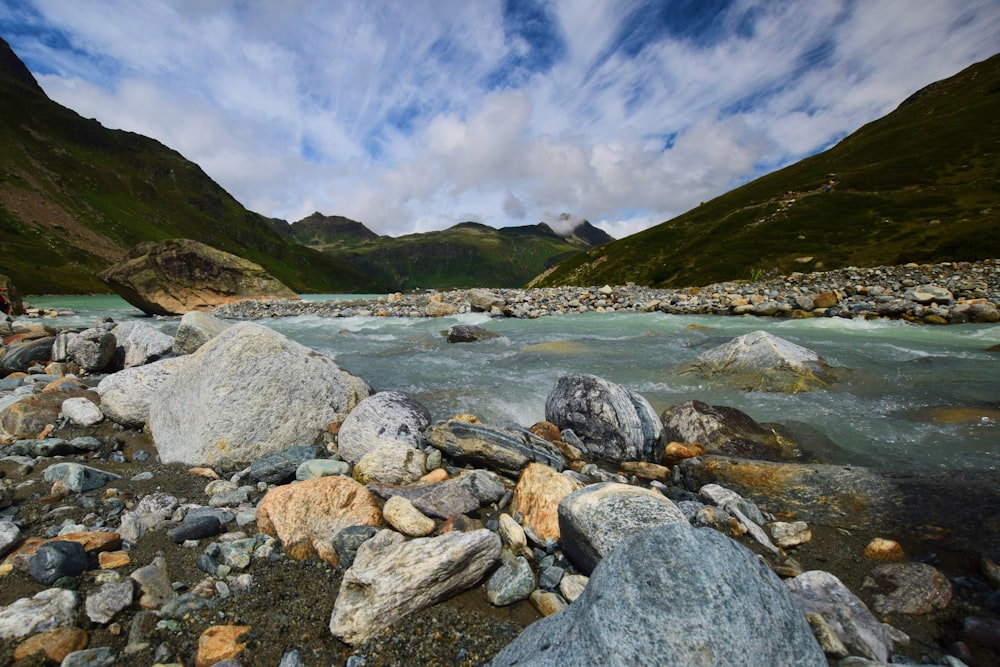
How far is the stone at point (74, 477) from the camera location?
4.92m

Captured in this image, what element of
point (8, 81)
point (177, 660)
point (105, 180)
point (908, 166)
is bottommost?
point (177, 660)

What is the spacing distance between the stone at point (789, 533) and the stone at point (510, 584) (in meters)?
2.80

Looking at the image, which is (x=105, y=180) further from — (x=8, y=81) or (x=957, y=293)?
(x=957, y=293)

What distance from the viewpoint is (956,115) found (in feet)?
261

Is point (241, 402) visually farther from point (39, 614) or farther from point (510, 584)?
point (510, 584)

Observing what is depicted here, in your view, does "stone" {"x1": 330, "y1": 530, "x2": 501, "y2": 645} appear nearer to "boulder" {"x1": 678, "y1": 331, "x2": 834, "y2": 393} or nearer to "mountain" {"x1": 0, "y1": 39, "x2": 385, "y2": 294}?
"boulder" {"x1": 678, "y1": 331, "x2": 834, "y2": 393}

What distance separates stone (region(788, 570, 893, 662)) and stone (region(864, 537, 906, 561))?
2.90ft

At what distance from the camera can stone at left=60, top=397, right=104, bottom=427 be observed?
22.9 ft

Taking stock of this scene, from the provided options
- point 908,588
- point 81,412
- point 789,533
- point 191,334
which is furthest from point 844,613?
point 191,334

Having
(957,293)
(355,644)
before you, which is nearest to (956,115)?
(957,293)

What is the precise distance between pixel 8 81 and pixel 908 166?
307m

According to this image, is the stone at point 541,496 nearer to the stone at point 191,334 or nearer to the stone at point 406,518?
the stone at point 406,518

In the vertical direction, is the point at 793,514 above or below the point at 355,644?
below

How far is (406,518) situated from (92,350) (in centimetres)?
1134
